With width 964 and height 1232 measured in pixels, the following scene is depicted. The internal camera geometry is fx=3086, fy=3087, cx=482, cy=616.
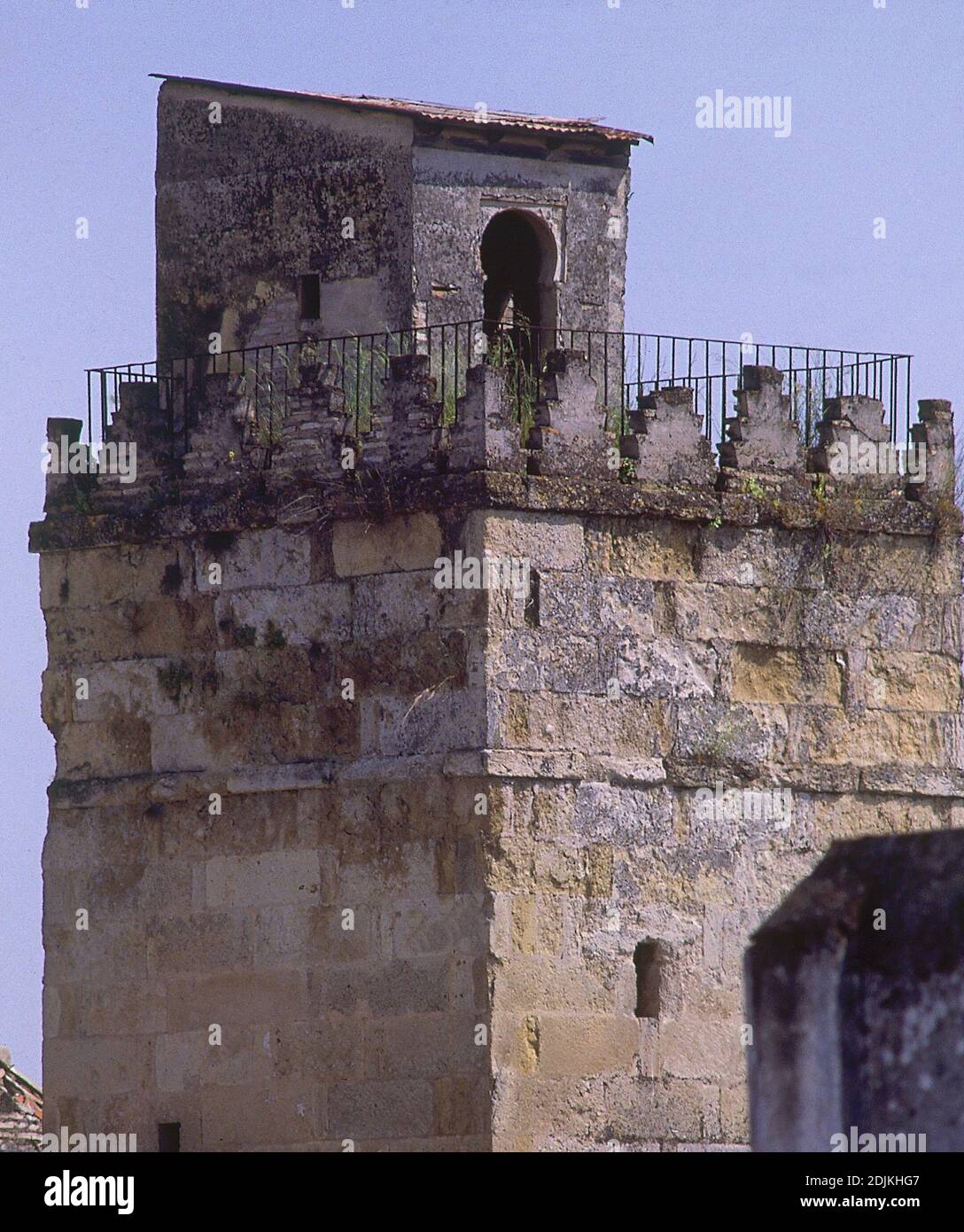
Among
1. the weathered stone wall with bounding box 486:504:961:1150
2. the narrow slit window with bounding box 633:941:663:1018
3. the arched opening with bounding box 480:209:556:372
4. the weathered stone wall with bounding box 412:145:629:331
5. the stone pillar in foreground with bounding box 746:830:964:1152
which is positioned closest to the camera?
the stone pillar in foreground with bounding box 746:830:964:1152

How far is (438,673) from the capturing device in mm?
16312

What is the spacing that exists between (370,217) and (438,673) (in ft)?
9.22

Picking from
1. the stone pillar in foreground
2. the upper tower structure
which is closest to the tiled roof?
the upper tower structure

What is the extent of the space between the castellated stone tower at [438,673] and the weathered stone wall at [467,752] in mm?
24

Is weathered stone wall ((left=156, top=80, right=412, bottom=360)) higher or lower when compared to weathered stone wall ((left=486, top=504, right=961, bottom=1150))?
higher

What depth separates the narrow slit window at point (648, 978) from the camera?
16391 millimetres

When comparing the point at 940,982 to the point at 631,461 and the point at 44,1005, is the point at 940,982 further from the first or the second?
→ the point at 44,1005

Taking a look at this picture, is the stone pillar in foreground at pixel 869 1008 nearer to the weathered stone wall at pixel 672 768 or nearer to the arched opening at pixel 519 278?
the weathered stone wall at pixel 672 768

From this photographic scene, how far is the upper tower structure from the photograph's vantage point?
17359 mm

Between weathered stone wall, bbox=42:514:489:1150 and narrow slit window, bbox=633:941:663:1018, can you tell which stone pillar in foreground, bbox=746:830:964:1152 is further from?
narrow slit window, bbox=633:941:663:1018

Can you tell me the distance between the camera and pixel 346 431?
16922 mm

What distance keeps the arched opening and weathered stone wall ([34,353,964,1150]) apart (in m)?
1.20

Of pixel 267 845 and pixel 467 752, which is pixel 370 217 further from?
pixel 267 845
